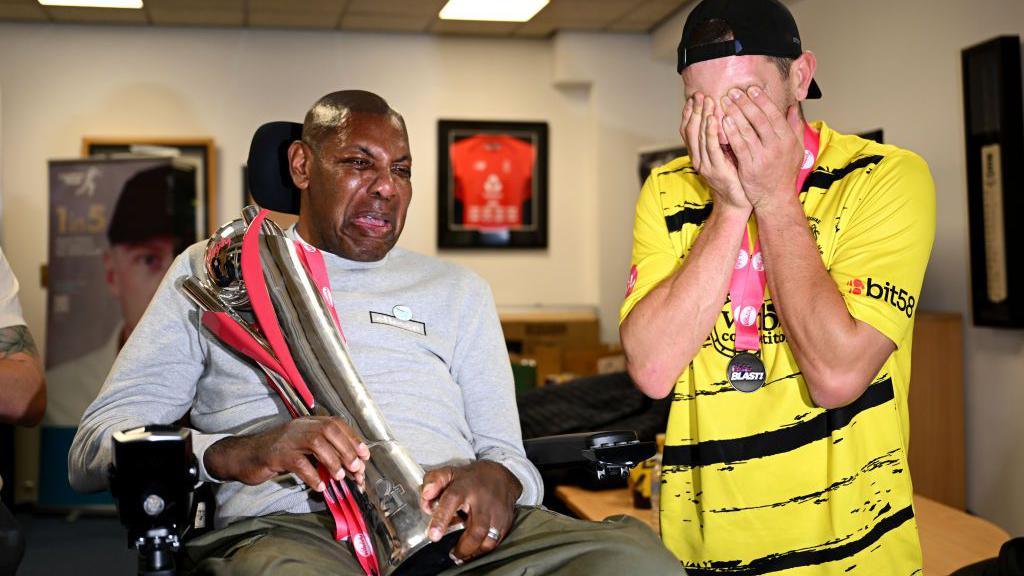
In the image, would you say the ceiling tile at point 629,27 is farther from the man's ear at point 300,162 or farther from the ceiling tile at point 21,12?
the man's ear at point 300,162

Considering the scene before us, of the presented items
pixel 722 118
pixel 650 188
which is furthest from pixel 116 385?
pixel 722 118

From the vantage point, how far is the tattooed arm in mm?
1865

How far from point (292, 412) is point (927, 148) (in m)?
3.25

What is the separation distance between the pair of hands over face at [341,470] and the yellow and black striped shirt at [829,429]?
→ 0.31m

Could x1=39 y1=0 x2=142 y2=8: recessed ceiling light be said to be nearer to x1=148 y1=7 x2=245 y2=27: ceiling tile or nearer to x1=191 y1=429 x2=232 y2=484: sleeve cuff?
x1=148 y1=7 x2=245 y2=27: ceiling tile

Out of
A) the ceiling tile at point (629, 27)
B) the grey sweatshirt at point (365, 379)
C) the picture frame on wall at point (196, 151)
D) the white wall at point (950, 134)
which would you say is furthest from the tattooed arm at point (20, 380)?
the ceiling tile at point (629, 27)

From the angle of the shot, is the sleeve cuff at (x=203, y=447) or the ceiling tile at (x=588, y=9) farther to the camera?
the ceiling tile at (x=588, y=9)

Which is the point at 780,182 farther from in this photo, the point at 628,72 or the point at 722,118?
the point at 628,72

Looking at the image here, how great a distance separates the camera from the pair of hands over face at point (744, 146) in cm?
126

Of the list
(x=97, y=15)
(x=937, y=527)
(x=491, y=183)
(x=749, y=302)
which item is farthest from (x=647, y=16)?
(x=749, y=302)

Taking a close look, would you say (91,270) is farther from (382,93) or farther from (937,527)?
(937,527)

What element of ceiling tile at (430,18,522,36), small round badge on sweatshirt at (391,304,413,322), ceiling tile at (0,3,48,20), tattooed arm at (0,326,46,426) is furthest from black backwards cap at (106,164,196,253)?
small round badge on sweatshirt at (391,304,413,322)

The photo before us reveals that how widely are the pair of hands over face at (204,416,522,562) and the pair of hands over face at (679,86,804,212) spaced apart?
59 cm

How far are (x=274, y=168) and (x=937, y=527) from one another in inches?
67.8
